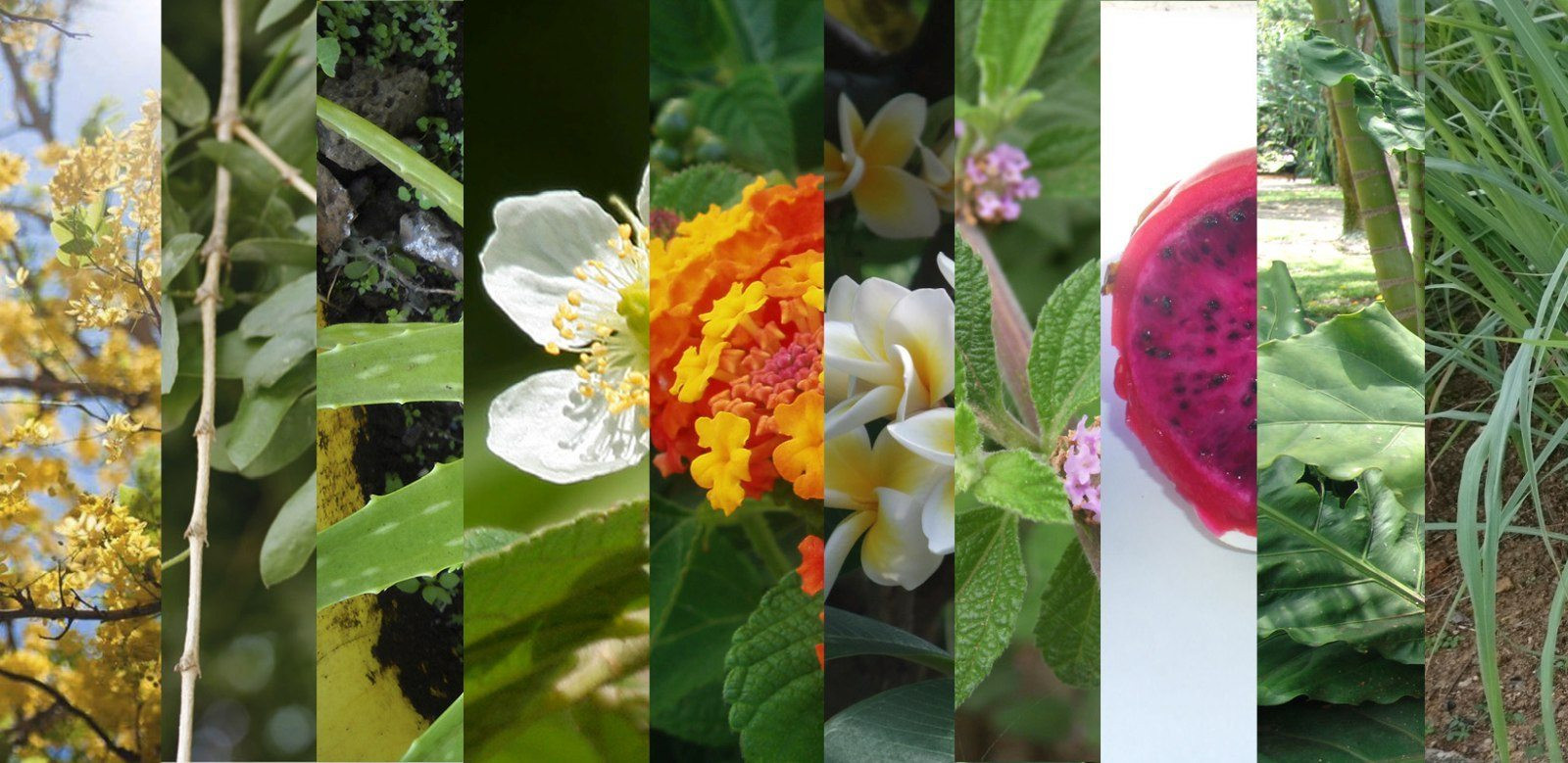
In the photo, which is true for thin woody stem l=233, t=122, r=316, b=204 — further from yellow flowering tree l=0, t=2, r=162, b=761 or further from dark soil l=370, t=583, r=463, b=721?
dark soil l=370, t=583, r=463, b=721

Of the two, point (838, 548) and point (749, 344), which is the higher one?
point (749, 344)

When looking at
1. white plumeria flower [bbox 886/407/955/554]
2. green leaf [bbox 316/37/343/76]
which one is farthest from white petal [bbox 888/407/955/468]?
green leaf [bbox 316/37/343/76]

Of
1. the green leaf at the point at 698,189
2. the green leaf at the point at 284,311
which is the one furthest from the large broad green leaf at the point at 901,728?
the green leaf at the point at 284,311

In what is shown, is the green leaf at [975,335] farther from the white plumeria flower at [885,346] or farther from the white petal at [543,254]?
the white petal at [543,254]

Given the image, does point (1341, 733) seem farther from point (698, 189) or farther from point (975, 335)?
point (698, 189)

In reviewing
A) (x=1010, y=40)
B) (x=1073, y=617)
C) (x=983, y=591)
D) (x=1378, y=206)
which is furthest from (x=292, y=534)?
(x=1378, y=206)
